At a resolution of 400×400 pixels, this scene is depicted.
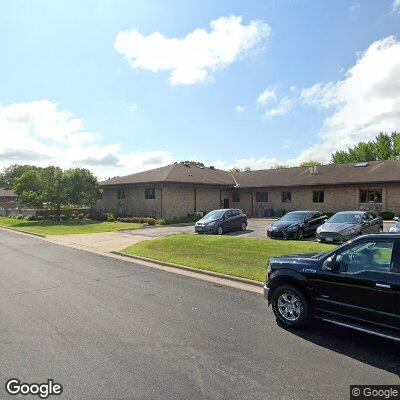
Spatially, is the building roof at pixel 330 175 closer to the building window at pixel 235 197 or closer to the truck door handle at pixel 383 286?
the building window at pixel 235 197

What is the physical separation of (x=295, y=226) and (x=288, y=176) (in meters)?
20.6

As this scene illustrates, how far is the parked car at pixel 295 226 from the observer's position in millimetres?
18094

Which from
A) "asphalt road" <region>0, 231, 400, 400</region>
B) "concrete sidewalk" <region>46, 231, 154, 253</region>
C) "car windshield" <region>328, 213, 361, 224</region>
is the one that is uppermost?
"car windshield" <region>328, 213, 361, 224</region>

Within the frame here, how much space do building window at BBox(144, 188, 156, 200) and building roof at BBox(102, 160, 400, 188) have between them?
96cm

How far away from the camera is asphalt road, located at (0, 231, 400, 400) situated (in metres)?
4.37

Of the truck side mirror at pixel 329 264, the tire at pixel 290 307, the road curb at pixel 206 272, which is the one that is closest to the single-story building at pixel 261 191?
the road curb at pixel 206 272

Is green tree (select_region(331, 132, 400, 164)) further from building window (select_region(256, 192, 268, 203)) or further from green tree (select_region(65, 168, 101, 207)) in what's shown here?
green tree (select_region(65, 168, 101, 207))

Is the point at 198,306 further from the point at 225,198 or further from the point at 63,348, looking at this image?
the point at 225,198

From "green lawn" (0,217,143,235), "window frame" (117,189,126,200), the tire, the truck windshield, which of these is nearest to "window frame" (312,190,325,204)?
the truck windshield

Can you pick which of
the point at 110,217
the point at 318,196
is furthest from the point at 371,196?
the point at 110,217

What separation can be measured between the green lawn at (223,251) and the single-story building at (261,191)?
16.3m

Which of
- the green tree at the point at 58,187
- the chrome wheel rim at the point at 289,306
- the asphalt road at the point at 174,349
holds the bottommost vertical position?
the asphalt road at the point at 174,349

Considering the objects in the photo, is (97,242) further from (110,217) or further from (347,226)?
(110,217)

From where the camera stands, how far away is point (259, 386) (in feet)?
14.3
